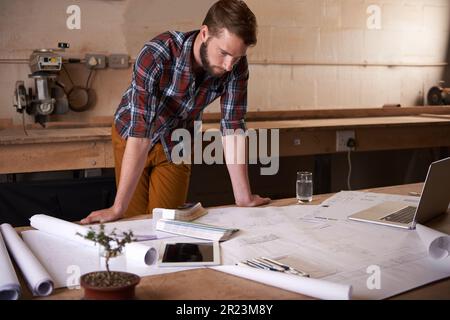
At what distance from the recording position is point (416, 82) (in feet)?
14.3

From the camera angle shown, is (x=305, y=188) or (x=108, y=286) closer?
(x=108, y=286)

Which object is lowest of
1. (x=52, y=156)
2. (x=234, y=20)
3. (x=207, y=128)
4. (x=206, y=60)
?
(x=52, y=156)

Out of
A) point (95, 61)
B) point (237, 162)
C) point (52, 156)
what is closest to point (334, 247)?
point (237, 162)

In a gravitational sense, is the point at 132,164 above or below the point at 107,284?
above

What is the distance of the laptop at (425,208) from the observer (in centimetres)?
140

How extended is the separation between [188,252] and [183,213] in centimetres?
29

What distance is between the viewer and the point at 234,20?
162cm

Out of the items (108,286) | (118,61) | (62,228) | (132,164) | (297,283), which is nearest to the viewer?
(108,286)

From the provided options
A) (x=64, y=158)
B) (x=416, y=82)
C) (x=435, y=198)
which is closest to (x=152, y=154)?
(x=64, y=158)

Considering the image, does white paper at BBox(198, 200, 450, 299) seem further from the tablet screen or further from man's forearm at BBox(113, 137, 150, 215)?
man's forearm at BBox(113, 137, 150, 215)

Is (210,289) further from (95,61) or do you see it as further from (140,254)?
(95,61)

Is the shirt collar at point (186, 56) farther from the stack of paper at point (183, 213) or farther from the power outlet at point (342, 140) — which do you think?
the power outlet at point (342, 140)

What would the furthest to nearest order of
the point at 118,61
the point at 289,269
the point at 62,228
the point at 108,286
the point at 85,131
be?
the point at 118,61
the point at 85,131
the point at 62,228
the point at 289,269
the point at 108,286

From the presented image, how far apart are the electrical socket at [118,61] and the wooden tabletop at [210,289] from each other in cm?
245
